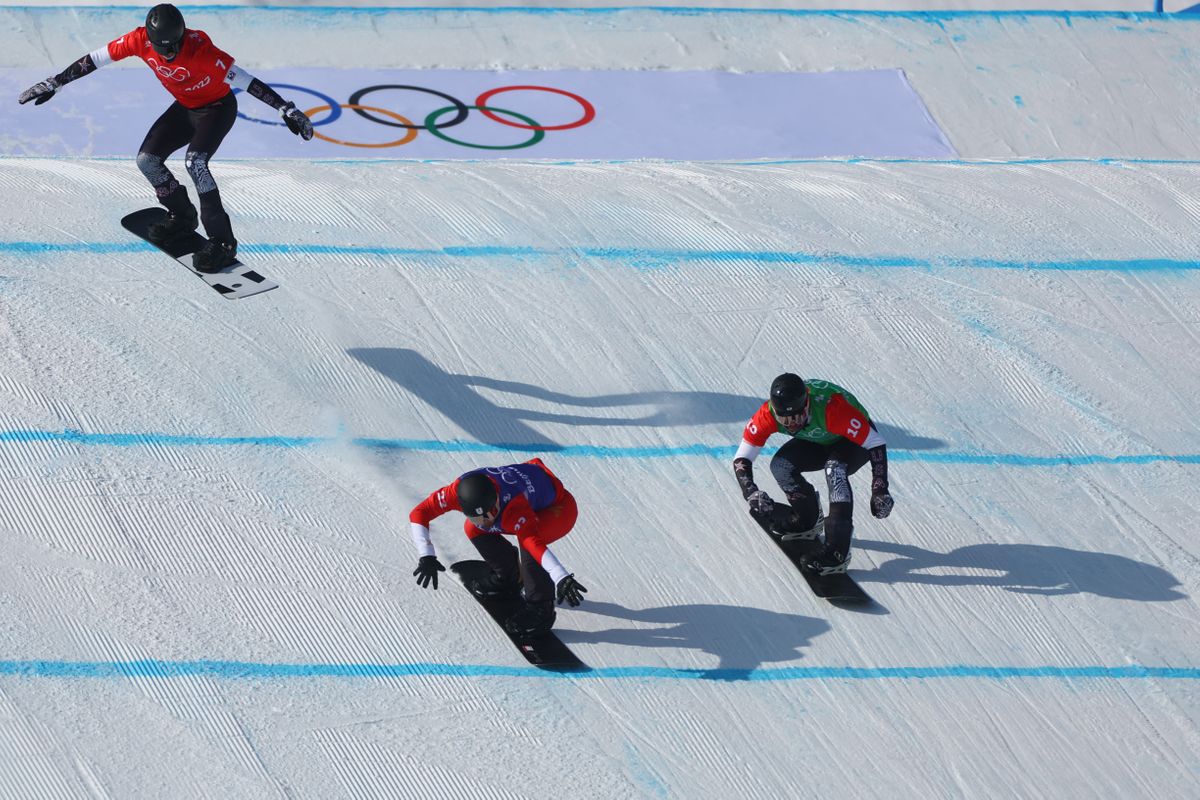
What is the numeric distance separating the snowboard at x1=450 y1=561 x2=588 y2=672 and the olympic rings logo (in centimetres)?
534

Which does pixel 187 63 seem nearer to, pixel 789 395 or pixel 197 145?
pixel 197 145

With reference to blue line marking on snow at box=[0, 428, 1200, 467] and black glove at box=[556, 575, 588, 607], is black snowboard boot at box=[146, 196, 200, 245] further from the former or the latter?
black glove at box=[556, 575, 588, 607]

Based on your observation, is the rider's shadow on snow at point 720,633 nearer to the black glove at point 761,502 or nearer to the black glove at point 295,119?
the black glove at point 761,502

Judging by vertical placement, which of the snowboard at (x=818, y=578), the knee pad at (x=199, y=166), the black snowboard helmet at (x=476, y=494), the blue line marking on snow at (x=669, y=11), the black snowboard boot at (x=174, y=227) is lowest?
the snowboard at (x=818, y=578)

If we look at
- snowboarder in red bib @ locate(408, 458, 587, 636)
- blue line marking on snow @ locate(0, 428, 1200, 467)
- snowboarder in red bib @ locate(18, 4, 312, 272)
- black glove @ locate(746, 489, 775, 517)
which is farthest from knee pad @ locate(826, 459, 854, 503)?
snowboarder in red bib @ locate(18, 4, 312, 272)

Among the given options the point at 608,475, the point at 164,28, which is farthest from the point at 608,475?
the point at 164,28

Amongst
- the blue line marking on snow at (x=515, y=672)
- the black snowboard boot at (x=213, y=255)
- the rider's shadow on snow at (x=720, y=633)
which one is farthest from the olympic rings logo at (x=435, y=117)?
the blue line marking on snow at (x=515, y=672)

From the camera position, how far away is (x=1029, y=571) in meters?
6.64

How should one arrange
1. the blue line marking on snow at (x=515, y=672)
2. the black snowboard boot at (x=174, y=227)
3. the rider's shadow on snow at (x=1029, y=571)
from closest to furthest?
1. the blue line marking on snow at (x=515, y=672)
2. the rider's shadow on snow at (x=1029, y=571)
3. the black snowboard boot at (x=174, y=227)

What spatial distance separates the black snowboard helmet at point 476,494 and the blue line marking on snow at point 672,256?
3134 millimetres

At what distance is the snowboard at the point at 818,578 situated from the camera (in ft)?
20.7

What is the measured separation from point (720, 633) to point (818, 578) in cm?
58

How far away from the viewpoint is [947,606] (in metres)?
6.38

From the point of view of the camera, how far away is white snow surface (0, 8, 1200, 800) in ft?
18.3
